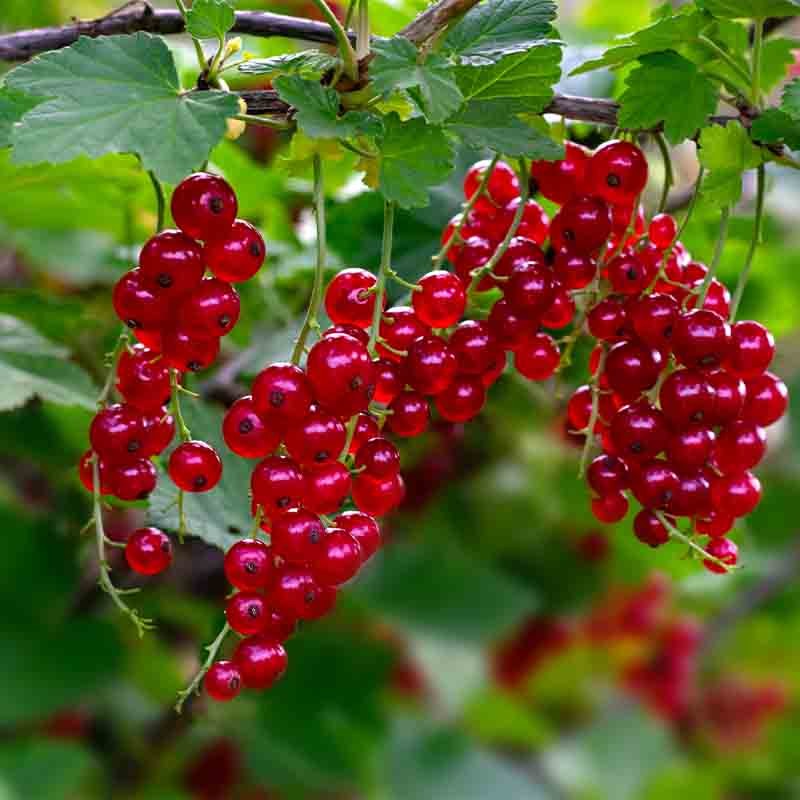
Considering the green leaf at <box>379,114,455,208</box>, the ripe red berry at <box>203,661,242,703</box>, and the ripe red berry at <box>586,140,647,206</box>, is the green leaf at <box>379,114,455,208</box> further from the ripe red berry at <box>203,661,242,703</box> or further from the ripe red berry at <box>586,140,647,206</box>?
the ripe red berry at <box>203,661,242,703</box>

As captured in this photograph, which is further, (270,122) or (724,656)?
(724,656)

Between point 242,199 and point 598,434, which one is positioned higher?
point 598,434

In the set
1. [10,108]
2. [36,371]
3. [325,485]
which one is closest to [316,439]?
[325,485]

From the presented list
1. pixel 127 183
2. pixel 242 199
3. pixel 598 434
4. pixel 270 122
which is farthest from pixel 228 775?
pixel 270 122

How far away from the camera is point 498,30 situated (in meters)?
0.57

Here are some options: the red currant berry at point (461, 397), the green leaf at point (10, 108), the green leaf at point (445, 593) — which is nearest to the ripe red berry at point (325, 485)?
the red currant berry at point (461, 397)

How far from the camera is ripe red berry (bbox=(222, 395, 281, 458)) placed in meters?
0.50

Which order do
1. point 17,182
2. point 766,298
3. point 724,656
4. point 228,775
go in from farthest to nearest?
point 724,656, point 228,775, point 766,298, point 17,182

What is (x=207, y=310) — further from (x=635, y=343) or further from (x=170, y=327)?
(x=635, y=343)

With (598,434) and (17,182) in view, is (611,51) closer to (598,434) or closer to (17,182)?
(598,434)

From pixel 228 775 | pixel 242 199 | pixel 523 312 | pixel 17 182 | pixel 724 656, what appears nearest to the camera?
pixel 523 312

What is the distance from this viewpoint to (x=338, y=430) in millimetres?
492

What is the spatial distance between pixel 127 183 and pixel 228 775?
1.13 metres

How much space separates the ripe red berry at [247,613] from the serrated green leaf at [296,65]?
0.80ft
